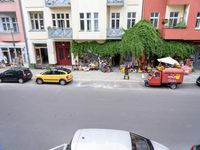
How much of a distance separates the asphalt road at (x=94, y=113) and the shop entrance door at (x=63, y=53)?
7.69m

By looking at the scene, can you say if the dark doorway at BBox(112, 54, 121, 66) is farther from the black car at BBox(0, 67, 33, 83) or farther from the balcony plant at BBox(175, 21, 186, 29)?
the black car at BBox(0, 67, 33, 83)

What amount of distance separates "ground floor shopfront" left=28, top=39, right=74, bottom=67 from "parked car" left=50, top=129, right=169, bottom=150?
1575 cm

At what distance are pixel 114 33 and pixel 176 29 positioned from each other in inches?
257

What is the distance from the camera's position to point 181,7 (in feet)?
51.6

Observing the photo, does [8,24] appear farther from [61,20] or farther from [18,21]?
[61,20]

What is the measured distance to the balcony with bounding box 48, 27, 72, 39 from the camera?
16.8 metres

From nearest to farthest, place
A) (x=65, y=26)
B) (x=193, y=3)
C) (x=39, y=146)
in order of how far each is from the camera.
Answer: (x=39, y=146)
(x=193, y=3)
(x=65, y=26)

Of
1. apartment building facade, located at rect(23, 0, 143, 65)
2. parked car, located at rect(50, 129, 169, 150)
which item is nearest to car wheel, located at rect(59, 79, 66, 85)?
apartment building facade, located at rect(23, 0, 143, 65)

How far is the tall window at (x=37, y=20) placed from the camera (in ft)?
58.0

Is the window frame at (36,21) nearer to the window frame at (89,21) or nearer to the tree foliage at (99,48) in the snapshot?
the tree foliage at (99,48)

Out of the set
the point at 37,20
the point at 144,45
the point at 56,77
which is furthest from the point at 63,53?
the point at 144,45

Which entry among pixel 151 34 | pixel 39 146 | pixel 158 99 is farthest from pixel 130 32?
pixel 39 146

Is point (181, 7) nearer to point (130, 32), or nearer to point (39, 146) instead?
point (130, 32)

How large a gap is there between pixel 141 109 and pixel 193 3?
43.0ft
